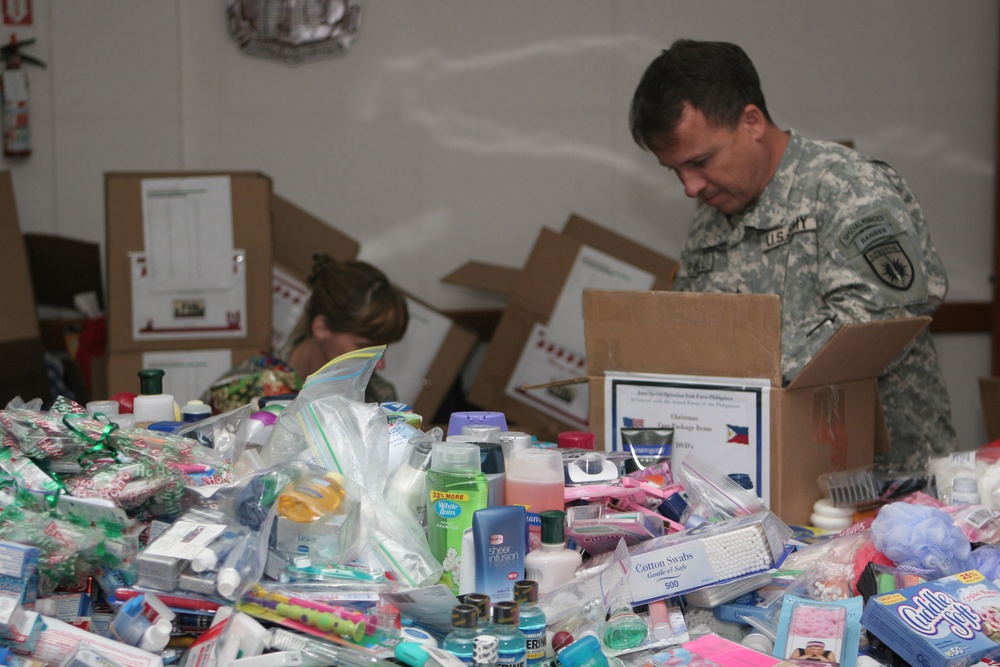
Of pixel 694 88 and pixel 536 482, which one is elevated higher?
pixel 694 88

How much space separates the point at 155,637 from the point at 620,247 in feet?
8.75

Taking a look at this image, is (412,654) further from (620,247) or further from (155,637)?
(620,247)

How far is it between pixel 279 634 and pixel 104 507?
247 mm

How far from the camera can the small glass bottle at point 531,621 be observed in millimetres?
1064

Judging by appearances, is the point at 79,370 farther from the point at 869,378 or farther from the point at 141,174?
the point at 869,378

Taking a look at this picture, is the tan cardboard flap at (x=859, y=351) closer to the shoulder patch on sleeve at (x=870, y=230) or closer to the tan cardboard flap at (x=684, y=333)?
the tan cardboard flap at (x=684, y=333)

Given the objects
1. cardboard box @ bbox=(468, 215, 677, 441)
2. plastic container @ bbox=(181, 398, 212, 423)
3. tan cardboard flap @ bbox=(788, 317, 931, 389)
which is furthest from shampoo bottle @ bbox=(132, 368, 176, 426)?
cardboard box @ bbox=(468, 215, 677, 441)

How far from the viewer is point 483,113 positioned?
3.70m

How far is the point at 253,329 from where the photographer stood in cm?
310

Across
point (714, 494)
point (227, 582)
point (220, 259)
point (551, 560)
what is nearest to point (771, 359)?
point (714, 494)

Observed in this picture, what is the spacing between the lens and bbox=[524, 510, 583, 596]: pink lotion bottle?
1.22 meters

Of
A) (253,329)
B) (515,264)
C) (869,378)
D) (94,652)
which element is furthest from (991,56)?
(94,652)

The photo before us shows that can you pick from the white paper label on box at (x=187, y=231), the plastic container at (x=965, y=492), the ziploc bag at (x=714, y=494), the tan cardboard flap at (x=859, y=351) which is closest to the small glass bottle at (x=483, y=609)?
the ziploc bag at (x=714, y=494)

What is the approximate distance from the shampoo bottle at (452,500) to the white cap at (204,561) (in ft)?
0.99
